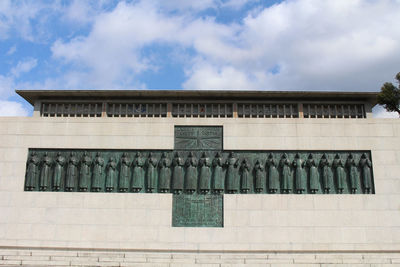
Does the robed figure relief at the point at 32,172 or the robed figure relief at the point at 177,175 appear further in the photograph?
the robed figure relief at the point at 32,172

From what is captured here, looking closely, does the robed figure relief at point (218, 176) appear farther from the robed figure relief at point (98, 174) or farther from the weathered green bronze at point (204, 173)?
the robed figure relief at point (98, 174)

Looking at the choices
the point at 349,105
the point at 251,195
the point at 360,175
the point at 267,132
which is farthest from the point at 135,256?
the point at 349,105

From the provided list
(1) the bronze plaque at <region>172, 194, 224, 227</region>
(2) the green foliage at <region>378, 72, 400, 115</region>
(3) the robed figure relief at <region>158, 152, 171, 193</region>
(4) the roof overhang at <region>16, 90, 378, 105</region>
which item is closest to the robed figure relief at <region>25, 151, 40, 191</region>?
(4) the roof overhang at <region>16, 90, 378, 105</region>

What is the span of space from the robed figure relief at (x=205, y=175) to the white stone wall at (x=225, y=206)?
0.80 m

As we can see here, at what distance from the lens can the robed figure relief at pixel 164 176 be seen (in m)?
13.7

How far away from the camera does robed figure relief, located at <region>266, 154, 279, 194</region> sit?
45.1 ft

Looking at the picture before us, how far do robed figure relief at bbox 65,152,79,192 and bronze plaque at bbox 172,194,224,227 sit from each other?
3572 millimetres

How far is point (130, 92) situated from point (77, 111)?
8.27 ft

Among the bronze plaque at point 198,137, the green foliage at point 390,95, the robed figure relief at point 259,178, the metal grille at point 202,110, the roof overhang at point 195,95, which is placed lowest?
the robed figure relief at point 259,178

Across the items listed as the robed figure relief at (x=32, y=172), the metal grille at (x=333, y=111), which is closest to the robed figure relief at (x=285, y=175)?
the metal grille at (x=333, y=111)

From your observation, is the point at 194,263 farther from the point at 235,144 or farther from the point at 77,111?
the point at 77,111

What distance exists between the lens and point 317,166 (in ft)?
45.9

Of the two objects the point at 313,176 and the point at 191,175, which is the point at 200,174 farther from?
the point at 313,176

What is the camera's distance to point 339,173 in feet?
45.3
